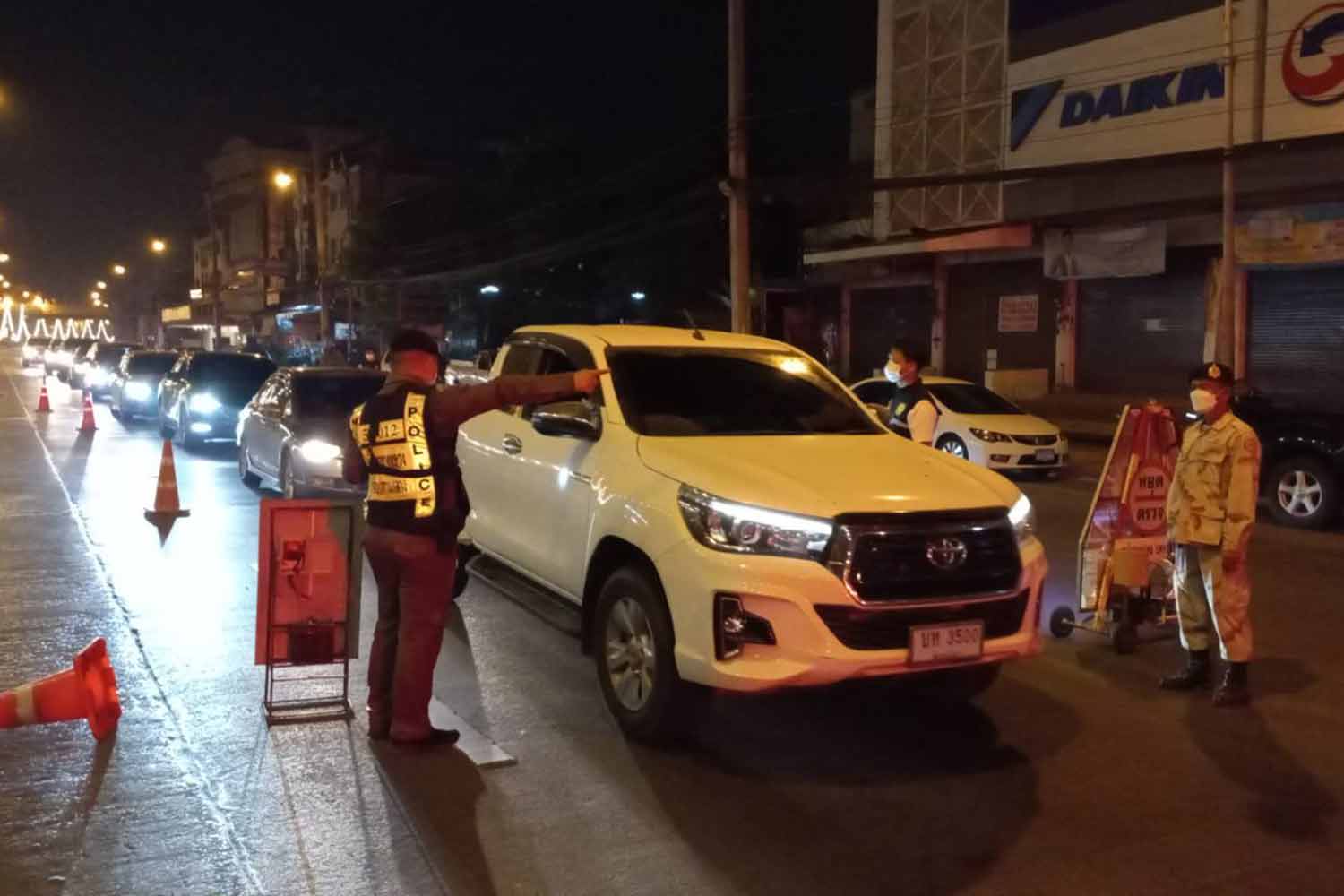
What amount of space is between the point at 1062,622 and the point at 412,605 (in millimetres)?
4350

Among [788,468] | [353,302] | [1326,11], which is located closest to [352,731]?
[788,468]

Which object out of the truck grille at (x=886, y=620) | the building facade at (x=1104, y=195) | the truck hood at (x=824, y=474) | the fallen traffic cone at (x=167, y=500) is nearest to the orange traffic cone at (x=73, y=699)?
the truck hood at (x=824, y=474)

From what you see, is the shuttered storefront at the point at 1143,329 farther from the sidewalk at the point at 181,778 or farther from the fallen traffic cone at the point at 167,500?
the sidewalk at the point at 181,778

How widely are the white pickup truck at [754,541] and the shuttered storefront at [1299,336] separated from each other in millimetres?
18537

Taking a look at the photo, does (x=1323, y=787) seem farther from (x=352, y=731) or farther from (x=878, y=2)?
(x=878, y=2)

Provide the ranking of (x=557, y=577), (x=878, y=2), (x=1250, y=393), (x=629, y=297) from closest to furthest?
(x=557, y=577)
(x=1250, y=393)
(x=878, y=2)
(x=629, y=297)

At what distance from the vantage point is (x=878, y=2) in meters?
31.8

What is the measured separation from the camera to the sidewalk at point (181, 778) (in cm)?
444

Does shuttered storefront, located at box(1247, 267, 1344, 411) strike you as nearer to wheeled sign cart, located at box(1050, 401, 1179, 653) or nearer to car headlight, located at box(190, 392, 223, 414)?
wheeled sign cart, located at box(1050, 401, 1179, 653)

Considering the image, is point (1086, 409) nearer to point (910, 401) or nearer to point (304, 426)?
point (304, 426)

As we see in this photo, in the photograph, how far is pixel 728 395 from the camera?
22.2 ft

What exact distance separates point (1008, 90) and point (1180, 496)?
23134mm

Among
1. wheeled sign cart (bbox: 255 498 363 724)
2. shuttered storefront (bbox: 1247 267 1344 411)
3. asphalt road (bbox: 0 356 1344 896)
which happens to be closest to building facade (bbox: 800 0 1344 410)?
shuttered storefront (bbox: 1247 267 1344 411)

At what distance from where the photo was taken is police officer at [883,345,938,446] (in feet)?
26.8
